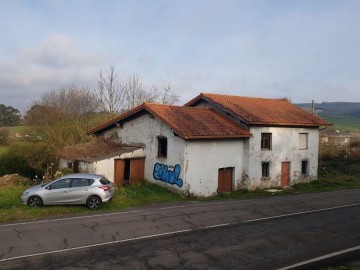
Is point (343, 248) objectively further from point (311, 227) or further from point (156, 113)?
point (156, 113)

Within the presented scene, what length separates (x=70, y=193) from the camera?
55.6 feet

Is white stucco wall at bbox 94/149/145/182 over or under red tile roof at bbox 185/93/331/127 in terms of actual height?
under

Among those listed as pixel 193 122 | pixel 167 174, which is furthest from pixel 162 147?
pixel 193 122

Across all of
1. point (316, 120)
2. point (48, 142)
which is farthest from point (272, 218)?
point (48, 142)

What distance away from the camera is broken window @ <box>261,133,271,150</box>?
26906 millimetres

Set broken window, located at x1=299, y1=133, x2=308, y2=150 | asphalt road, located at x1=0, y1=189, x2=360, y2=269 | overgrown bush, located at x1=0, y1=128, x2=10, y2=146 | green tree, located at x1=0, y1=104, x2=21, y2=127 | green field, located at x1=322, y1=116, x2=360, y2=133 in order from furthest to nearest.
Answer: green field, located at x1=322, y1=116, x2=360, y2=133, green tree, located at x1=0, y1=104, x2=21, y2=127, overgrown bush, located at x1=0, y1=128, x2=10, y2=146, broken window, located at x1=299, y1=133, x2=308, y2=150, asphalt road, located at x1=0, y1=189, x2=360, y2=269

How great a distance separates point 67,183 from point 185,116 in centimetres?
1012

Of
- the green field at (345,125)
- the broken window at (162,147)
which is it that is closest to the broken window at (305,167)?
the broken window at (162,147)

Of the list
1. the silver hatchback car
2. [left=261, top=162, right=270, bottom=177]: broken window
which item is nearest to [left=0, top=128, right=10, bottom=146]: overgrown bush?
the silver hatchback car

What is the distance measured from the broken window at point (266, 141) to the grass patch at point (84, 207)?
8.50 m

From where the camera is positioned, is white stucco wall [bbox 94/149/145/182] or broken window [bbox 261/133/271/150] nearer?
white stucco wall [bbox 94/149/145/182]

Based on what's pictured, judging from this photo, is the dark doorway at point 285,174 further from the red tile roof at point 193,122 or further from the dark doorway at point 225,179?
the dark doorway at point 225,179

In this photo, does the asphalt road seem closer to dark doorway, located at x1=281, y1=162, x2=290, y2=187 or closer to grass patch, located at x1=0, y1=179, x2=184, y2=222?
grass patch, located at x1=0, y1=179, x2=184, y2=222

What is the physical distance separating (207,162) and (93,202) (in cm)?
844
